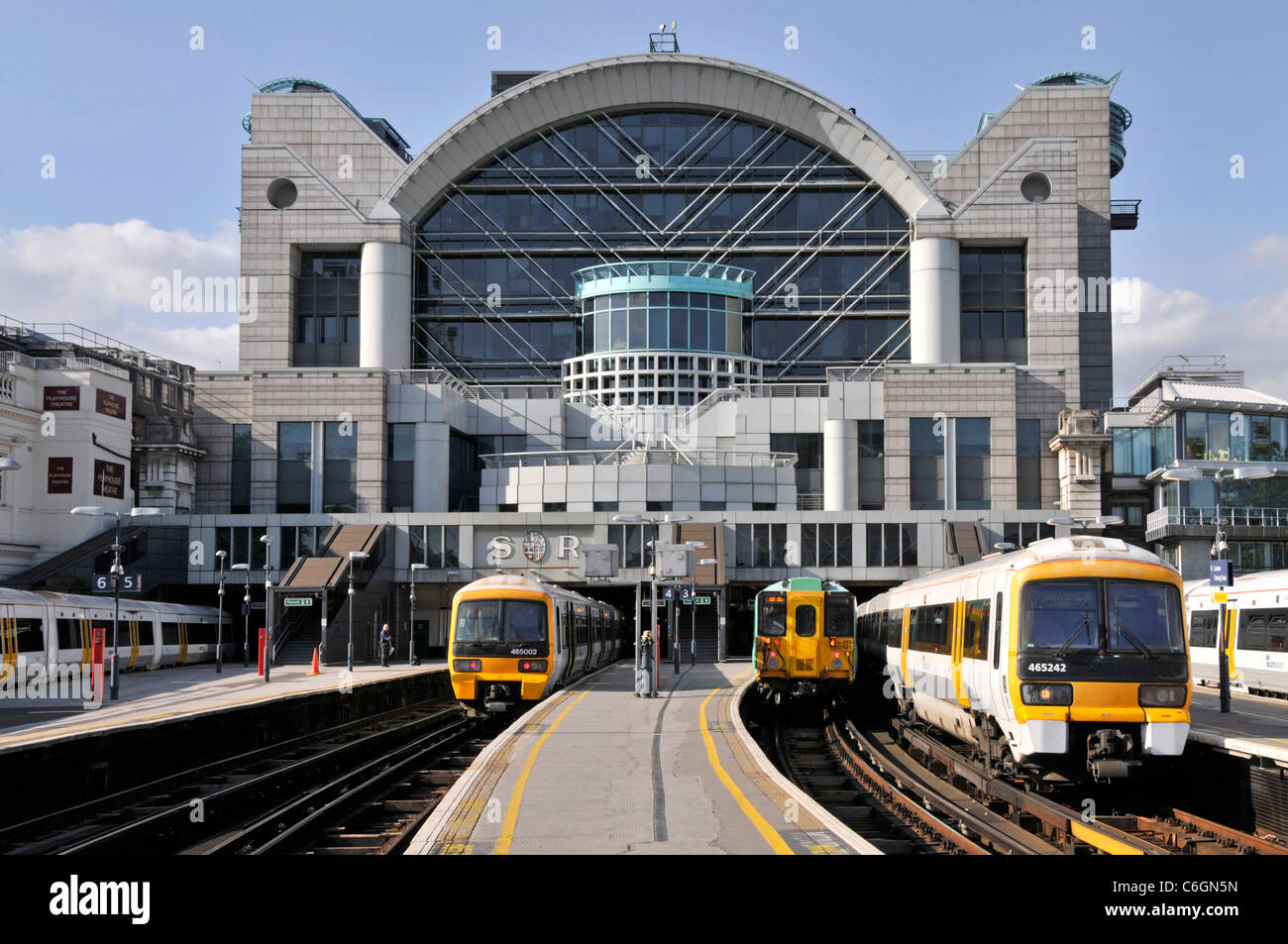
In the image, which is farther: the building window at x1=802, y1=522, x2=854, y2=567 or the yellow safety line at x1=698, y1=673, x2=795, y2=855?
the building window at x1=802, y1=522, x2=854, y2=567

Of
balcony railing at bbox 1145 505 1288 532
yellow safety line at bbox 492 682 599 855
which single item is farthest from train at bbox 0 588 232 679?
balcony railing at bbox 1145 505 1288 532

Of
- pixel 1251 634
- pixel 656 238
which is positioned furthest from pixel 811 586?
pixel 656 238

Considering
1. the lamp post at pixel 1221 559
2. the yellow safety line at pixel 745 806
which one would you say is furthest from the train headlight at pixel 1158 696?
the lamp post at pixel 1221 559

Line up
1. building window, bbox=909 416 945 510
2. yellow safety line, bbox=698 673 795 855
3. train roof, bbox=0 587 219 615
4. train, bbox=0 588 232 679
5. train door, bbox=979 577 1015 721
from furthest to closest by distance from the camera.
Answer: building window, bbox=909 416 945 510 → train roof, bbox=0 587 219 615 → train, bbox=0 588 232 679 → train door, bbox=979 577 1015 721 → yellow safety line, bbox=698 673 795 855

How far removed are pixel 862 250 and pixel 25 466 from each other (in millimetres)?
55070

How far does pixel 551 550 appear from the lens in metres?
66.9

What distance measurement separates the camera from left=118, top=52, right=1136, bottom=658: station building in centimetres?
6888

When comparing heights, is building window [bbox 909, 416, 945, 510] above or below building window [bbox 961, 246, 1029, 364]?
below

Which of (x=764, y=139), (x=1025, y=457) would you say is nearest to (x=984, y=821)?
(x=1025, y=457)

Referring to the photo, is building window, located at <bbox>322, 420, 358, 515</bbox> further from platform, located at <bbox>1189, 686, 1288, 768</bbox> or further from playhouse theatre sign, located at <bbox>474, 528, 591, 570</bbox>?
platform, located at <bbox>1189, 686, 1288, 768</bbox>

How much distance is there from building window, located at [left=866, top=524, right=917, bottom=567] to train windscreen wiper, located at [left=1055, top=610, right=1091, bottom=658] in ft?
171

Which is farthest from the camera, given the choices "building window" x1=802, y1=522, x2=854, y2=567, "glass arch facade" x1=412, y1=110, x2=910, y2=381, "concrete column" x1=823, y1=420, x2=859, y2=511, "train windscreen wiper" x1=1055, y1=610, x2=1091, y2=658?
"glass arch facade" x1=412, y1=110, x2=910, y2=381

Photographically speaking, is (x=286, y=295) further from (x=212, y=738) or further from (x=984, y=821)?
(x=984, y=821)
